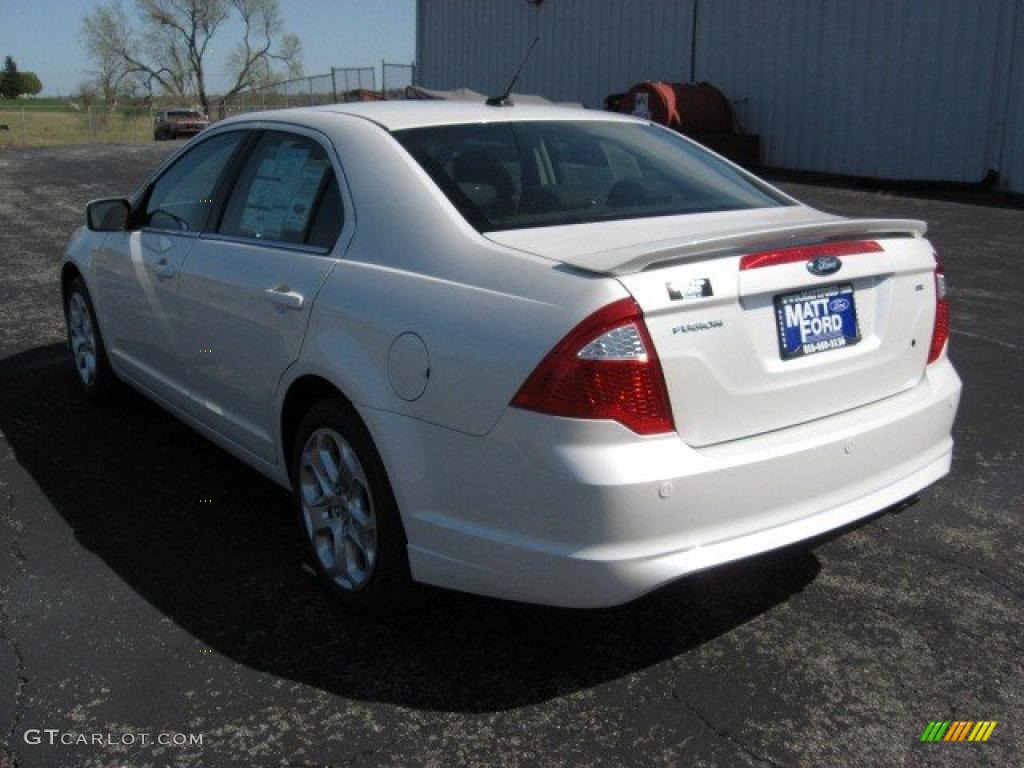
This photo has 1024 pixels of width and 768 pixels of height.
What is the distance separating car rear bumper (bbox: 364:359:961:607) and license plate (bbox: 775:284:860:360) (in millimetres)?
219

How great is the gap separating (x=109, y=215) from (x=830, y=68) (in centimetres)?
1751

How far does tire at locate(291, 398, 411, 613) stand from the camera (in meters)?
3.31

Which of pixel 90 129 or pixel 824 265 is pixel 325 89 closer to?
pixel 90 129

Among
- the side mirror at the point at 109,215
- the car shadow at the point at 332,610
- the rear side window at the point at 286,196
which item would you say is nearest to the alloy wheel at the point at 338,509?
the car shadow at the point at 332,610

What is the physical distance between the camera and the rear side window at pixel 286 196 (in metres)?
3.81

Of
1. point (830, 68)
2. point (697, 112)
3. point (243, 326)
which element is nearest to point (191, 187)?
point (243, 326)

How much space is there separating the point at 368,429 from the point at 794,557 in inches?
66.1

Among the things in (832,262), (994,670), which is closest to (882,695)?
(994,670)

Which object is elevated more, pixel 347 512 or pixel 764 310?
pixel 764 310

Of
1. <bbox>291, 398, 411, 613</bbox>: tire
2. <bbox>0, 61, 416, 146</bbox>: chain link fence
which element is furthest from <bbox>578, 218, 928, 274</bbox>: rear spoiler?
<bbox>0, 61, 416, 146</bbox>: chain link fence

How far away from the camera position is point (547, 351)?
281 cm

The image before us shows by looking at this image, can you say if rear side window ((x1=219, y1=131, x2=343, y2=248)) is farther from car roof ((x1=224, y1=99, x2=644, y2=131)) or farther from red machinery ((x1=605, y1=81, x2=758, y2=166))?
red machinery ((x1=605, y1=81, x2=758, y2=166))

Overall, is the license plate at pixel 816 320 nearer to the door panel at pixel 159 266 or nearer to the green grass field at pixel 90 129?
the door panel at pixel 159 266

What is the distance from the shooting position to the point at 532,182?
375 centimetres
